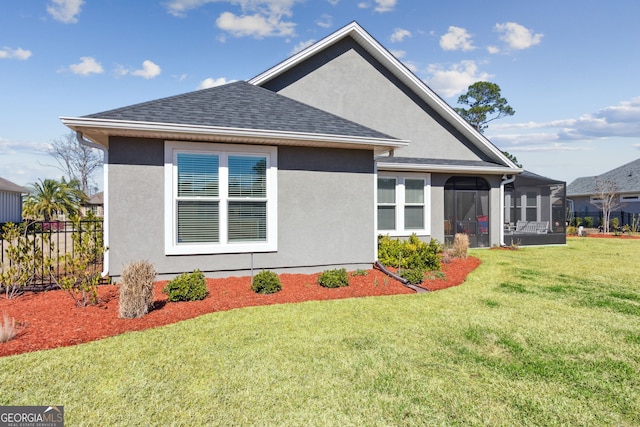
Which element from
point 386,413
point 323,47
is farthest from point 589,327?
point 323,47

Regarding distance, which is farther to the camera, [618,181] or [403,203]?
[618,181]

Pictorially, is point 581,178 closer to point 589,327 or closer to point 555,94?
point 555,94

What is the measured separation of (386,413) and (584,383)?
2.20m

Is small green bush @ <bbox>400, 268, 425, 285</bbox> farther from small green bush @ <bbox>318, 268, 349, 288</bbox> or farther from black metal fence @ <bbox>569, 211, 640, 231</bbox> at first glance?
black metal fence @ <bbox>569, 211, 640, 231</bbox>

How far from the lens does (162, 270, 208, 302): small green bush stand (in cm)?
583

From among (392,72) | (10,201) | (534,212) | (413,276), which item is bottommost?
(413,276)

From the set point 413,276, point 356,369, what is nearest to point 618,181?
point 413,276

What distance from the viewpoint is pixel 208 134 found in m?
6.65

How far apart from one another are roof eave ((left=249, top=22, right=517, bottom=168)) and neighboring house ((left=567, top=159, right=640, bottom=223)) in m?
21.0

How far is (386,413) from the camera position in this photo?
2.71 metres

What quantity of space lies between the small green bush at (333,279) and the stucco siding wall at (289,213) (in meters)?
0.92

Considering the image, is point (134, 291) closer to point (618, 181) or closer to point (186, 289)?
point (186, 289)

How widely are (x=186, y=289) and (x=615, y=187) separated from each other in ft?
112

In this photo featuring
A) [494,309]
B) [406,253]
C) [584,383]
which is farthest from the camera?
[406,253]
